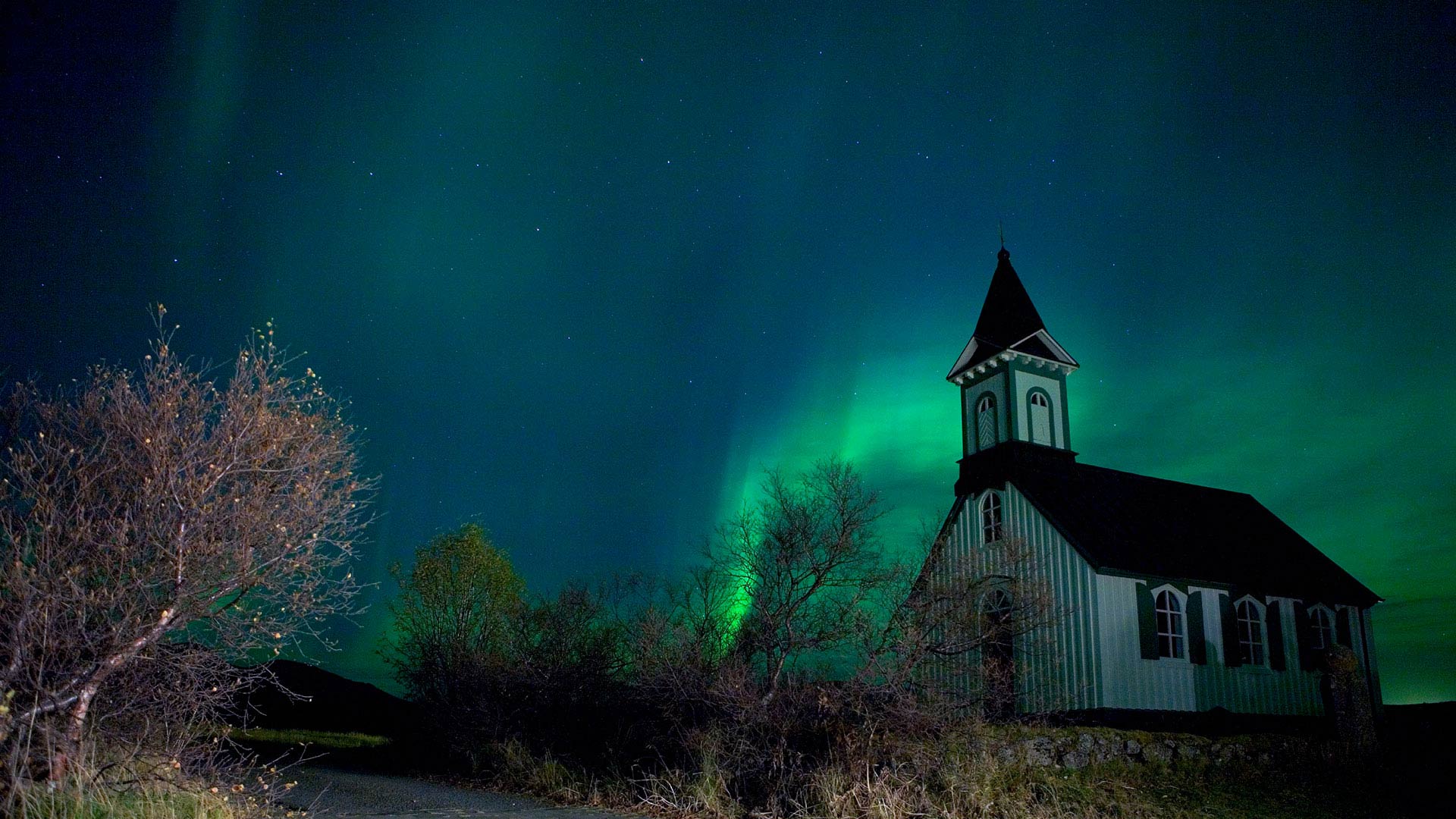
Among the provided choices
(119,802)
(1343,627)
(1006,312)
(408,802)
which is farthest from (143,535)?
(1343,627)

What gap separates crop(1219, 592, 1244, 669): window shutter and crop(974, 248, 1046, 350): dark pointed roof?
8447 mm

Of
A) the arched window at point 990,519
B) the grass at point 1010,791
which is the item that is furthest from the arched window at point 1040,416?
the grass at point 1010,791

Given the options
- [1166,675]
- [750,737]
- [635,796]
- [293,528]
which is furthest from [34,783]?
[1166,675]

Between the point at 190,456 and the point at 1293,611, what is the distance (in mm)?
25085

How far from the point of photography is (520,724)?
59.1 feet

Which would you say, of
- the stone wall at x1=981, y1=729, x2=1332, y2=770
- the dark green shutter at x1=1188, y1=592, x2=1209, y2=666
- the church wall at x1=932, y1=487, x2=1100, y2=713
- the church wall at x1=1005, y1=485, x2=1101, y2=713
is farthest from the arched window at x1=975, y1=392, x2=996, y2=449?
the stone wall at x1=981, y1=729, x2=1332, y2=770

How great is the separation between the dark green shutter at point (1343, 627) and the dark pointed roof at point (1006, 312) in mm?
11076

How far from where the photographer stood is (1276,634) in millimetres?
22734

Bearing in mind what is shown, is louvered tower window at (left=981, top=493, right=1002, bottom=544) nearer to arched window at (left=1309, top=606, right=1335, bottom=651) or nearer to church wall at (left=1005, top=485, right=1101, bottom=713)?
church wall at (left=1005, top=485, right=1101, bottom=713)

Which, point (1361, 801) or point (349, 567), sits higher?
point (349, 567)

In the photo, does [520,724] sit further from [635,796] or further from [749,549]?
[749,549]

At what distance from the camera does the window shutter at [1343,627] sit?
79.1 feet

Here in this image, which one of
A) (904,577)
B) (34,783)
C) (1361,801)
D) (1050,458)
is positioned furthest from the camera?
(1050,458)

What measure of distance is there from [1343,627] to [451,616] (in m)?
23.9
